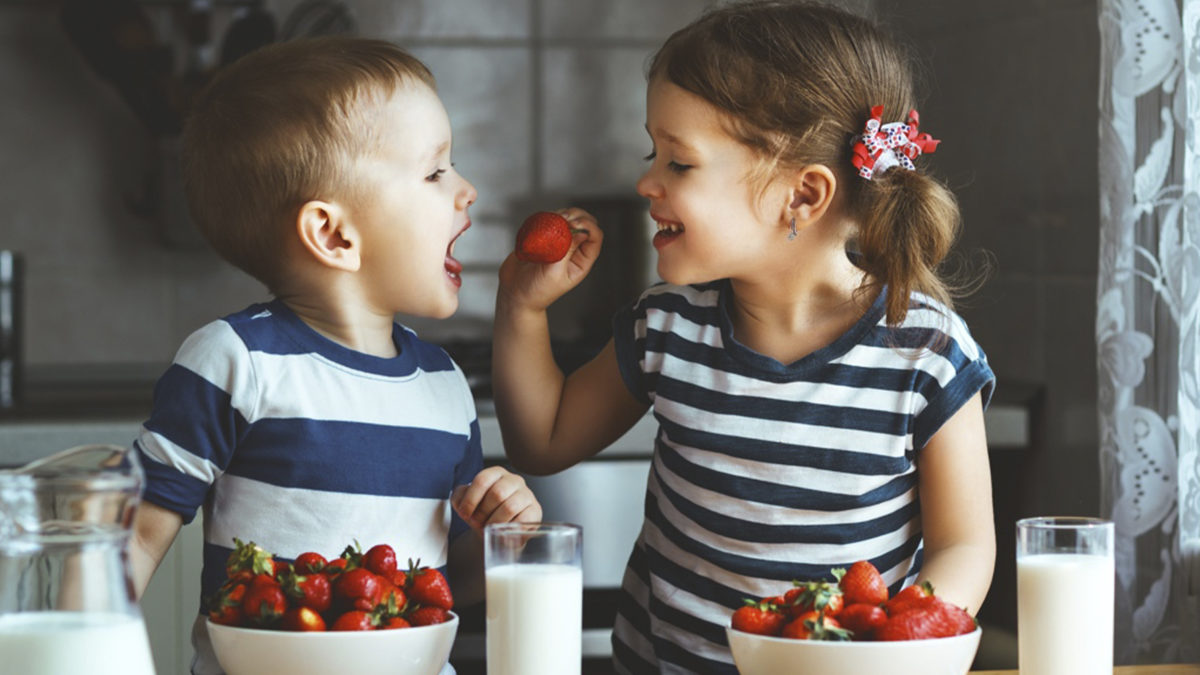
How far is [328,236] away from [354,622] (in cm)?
43

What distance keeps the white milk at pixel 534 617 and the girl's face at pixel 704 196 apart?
40cm

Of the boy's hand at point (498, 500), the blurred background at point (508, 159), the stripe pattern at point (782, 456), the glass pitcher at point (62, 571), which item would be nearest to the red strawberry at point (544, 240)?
the stripe pattern at point (782, 456)

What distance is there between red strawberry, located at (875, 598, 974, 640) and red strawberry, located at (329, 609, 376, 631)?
11.8 inches

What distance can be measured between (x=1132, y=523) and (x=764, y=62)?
724 mm

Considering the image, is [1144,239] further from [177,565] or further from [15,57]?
[15,57]

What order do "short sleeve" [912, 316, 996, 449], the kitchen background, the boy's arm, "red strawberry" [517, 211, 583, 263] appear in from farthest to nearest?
1. the kitchen background
2. "red strawberry" [517, 211, 583, 263]
3. "short sleeve" [912, 316, 996, 449]
4. the boy's arm

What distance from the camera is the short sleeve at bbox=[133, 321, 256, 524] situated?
1022 mm

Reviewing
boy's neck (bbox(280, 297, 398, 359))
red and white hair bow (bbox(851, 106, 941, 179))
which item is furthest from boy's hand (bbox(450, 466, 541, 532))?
red and white hair bow (bbox(851, 106, 941, 179))

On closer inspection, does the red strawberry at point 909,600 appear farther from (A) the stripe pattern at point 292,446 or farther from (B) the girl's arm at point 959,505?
(A) the stripe pattern at point 292,446

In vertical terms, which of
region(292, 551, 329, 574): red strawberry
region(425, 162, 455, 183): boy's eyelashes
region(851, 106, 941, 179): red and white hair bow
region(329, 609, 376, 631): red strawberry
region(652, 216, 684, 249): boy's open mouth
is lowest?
region(329, 609, 376, 631): red strawberry

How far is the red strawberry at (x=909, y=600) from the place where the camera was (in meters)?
0.81

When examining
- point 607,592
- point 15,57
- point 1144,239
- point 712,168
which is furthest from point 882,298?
point 15,57

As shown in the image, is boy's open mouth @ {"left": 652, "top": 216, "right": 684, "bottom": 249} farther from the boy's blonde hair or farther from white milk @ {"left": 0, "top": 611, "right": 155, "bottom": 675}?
white milk @ {"left": 0, "top": 611, "right": 155, "bottom": 675}

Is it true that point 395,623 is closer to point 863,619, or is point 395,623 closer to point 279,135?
point 863,619
